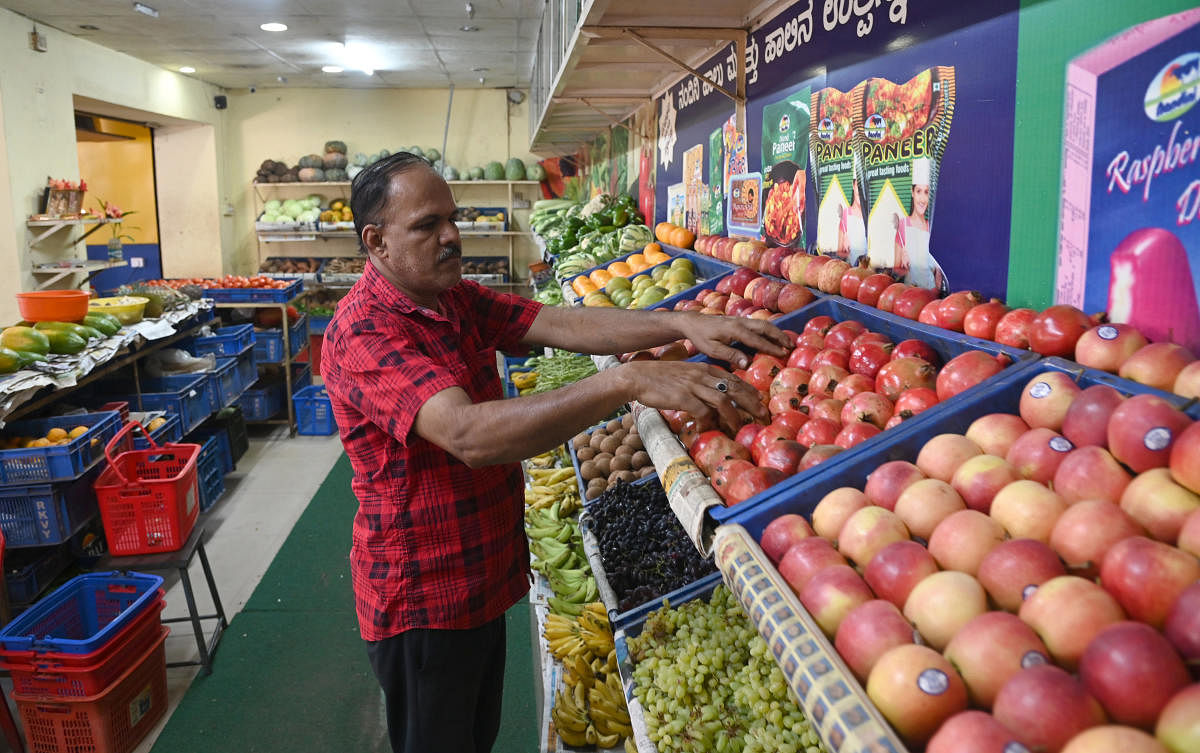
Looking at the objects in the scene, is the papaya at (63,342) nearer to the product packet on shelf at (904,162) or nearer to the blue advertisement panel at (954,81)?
the blue advertisement panel at (954,81)

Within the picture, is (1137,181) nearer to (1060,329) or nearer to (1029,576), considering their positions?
(1060,329)

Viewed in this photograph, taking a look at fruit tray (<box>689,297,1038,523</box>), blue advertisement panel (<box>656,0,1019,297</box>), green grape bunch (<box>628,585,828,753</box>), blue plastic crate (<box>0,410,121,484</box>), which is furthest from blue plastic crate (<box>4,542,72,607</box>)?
blue advertisement panel (<box>656,0,1019,297</box>)

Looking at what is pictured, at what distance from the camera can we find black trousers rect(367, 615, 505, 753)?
2.15m

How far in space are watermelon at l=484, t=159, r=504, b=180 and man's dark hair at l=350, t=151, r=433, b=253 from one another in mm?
10125

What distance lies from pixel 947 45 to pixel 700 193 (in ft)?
8.63

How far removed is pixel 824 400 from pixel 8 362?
450cm

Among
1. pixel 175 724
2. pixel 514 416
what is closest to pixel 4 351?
pixel 175 724

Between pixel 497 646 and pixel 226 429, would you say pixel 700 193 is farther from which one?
pixel 226 429

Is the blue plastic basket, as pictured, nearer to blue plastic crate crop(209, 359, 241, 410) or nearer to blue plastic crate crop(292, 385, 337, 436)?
blue plastic crate crop(209, 359, 241, 410)

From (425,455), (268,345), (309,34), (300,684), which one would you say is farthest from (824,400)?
(309,34)

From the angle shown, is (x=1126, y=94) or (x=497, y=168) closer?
(x=1126, y=94)

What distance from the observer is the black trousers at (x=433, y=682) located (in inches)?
84.5

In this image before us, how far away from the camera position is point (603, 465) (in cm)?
331

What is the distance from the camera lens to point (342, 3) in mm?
7137
